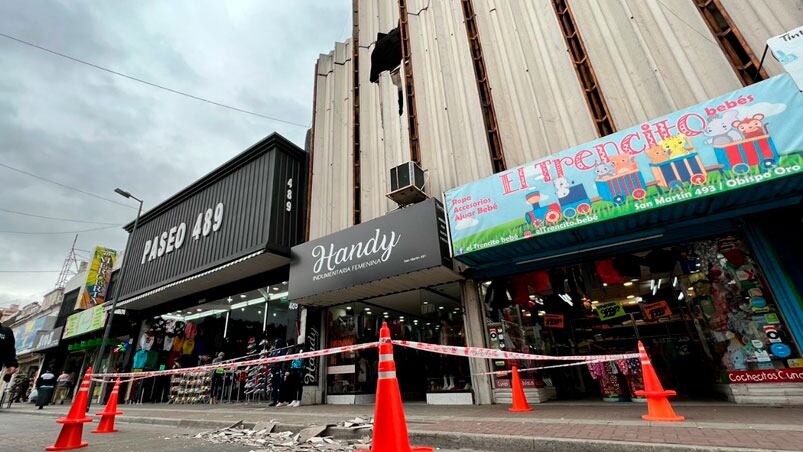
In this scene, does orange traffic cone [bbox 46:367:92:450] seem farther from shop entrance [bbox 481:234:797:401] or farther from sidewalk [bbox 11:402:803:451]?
shop entrance [bbox 481:234:797:401]

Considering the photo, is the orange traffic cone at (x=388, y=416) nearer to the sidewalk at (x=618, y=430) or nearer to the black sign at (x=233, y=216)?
the sidewalk at (x=618, y=430)

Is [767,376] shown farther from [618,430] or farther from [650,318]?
Answer: [618,430]

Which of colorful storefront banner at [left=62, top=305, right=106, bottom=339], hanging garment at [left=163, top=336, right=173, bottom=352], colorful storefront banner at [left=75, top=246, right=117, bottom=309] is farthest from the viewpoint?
Result: colorful storefront banner at [left=75, top=246, right=117, bottom=309]

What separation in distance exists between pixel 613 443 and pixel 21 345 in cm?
4224

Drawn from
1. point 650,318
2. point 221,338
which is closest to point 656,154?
point 650,318

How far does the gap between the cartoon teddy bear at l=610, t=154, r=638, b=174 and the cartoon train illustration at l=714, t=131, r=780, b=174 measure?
1.02m

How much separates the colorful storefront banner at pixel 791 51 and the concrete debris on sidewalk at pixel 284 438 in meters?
7.60

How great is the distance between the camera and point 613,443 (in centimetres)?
311

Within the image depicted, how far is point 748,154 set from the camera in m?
4.77

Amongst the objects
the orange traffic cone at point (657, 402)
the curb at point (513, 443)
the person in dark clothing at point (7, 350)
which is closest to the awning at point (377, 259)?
the curb at point (513, 443)

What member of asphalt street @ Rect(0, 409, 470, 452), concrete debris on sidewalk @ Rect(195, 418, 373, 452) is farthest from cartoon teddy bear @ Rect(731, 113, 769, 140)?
concrete debris on sidewalk @ Rect(195, 418, 373, 452)

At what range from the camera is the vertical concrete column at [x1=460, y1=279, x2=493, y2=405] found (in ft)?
25.2

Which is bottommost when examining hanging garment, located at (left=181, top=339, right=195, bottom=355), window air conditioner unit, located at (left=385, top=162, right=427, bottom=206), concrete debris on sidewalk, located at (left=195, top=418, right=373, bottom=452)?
concrete debris on sidewalk, located at (left=195, top=418, right=373, bottom=452)

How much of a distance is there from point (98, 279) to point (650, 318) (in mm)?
27334
